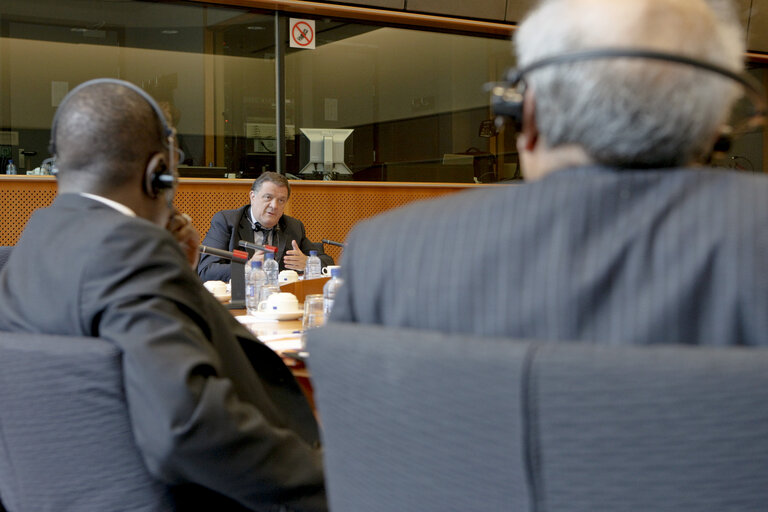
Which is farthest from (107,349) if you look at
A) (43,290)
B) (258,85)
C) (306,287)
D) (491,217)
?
(258,85)

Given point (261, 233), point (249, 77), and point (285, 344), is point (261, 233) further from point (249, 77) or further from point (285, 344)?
point (249, 77)

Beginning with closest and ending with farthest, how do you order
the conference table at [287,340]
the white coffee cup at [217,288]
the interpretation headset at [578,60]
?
the interpretation headset at [578,60], the conference table at [287,340], the white coffee cup at [217,288]

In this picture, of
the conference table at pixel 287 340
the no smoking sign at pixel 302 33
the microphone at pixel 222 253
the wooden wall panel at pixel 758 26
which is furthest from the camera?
the wooden wall panel at pixel 758 26

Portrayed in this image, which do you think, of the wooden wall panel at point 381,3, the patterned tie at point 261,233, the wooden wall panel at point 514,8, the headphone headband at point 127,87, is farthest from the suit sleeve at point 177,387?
the wooden wall panel at point 514,8

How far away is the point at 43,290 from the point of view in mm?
1207

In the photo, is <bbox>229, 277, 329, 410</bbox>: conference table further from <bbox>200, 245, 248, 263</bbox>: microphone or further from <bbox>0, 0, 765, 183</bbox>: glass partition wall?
<bbox>0, 0, 765, 183</bbox>: glass partition wall

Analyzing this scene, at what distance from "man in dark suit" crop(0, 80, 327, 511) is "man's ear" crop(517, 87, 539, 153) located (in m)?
0.56

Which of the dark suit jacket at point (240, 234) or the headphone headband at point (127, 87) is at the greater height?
the headphone headband at point (127, 87)

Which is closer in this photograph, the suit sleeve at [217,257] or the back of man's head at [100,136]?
the back of man's head at [100,136]

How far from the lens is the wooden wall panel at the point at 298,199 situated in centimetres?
626

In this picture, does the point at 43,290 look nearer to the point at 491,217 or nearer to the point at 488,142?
the point at 491,217

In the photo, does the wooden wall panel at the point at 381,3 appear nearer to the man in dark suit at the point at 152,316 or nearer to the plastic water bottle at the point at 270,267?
the plastic water bottle at the point at 270,267

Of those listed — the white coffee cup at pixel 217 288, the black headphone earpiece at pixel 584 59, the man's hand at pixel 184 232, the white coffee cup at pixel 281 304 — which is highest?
the black headphone earpiece at pixel 584 59

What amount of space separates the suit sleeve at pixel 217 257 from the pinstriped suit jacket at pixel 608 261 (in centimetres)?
343
